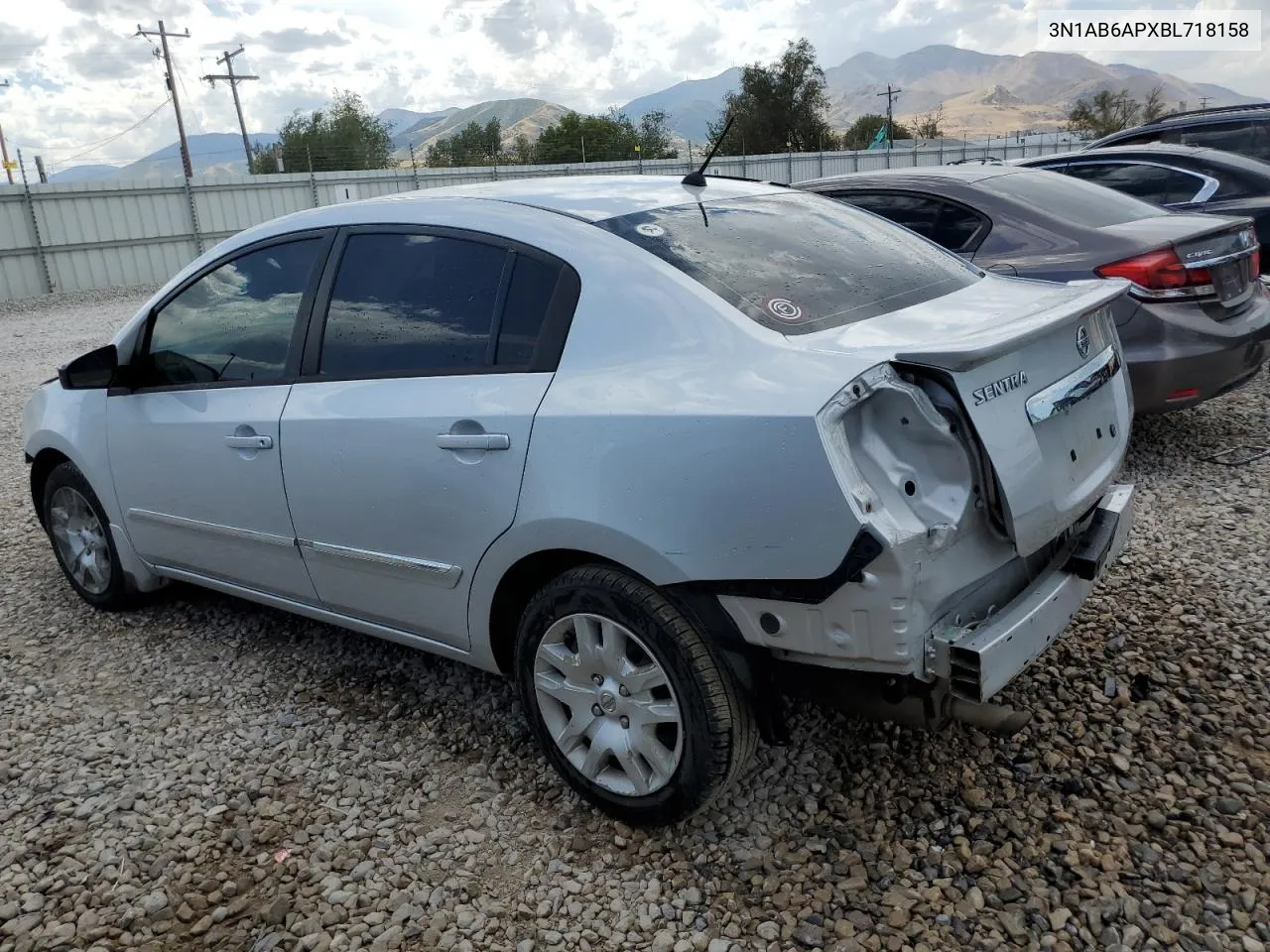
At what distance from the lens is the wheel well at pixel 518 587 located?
8.29 ft

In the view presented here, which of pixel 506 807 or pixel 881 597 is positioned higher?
pixel 881 597

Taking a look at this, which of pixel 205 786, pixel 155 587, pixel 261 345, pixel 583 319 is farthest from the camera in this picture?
pixel 155 587

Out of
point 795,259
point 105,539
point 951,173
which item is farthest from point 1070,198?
point 105,539

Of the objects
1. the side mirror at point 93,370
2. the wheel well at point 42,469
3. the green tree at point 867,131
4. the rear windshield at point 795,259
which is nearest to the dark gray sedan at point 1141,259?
the rear windshield at point 795,259

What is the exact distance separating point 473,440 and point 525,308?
0.39 metres

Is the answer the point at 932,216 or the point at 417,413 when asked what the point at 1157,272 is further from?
the point at 417,413

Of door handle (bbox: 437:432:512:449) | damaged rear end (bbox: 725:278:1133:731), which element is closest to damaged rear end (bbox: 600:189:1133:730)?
damaged rear end (bbox: 725:278:1133:731)

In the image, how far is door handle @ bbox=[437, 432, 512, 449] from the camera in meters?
2.53

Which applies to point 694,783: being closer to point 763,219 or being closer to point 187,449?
point 763,219

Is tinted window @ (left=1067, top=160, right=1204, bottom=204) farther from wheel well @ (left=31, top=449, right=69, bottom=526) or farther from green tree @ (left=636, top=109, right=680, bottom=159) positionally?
green tree @ (left=636, top=109, right=680, bottom=159)

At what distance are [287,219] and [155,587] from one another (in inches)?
69.6

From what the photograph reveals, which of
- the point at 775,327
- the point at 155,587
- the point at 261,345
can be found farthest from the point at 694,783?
the point at 155,587

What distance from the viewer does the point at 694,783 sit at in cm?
240

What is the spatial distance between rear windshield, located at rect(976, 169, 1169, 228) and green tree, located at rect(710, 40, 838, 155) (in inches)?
2032
